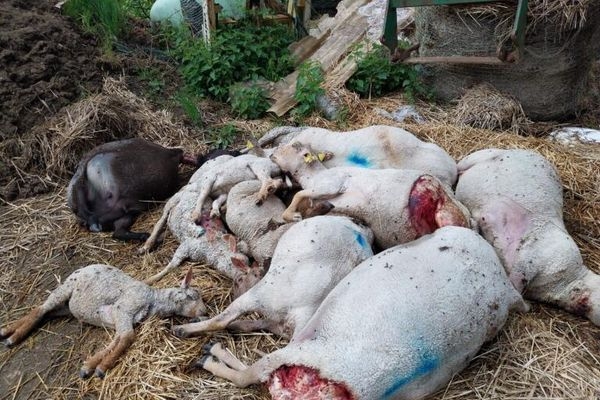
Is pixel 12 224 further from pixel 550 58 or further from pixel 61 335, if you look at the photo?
pixel 550 58

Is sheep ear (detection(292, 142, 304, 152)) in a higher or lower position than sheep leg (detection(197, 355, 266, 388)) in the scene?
higher

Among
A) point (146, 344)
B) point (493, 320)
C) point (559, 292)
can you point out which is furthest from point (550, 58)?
point (146, 344)

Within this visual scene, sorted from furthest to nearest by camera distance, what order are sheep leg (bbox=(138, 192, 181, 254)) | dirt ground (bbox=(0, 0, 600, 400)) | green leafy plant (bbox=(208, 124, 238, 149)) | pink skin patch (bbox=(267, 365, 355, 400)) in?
green leafy plant (bbox=(208, 124, 238, 149)) → sheep leg (bbox=(138, 192, 181, 254)) → dirt ground (bbox=(0, 0, 600, 400)) → pink skin patch (bbox=(267, 365, 355, 400))

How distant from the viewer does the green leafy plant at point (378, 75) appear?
6.00m

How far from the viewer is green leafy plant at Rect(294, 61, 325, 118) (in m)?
5.79

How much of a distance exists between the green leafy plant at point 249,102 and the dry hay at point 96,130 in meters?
0.62

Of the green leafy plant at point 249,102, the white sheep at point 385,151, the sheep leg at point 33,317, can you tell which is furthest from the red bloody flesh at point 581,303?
the green leafy plant at point 249,102

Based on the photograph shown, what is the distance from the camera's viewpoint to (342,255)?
3119 mm

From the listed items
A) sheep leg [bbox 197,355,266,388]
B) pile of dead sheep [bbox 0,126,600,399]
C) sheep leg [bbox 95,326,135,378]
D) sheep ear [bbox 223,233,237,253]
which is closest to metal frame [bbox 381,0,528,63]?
pile of dead sheep [bbox 0,126,600,399]

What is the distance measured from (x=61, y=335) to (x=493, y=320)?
2490mm

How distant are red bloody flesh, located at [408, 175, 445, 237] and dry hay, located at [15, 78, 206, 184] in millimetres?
2660

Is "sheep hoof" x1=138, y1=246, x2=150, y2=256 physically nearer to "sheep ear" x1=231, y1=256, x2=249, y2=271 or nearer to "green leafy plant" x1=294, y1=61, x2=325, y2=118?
"sheep ear" x1=231, y1=256, x2=249, y2=271

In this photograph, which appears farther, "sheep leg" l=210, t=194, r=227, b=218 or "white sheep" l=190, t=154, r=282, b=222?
"white sheep" l=190, t=154, r=282, b=222

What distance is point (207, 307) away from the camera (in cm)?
350
